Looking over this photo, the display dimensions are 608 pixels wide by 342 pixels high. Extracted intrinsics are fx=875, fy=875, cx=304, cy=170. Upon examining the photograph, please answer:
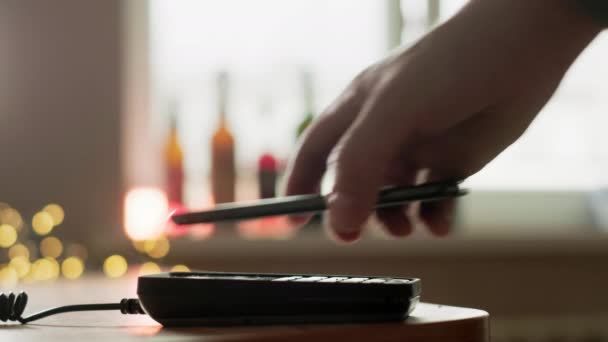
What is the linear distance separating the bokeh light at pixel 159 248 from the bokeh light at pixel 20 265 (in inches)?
13.6

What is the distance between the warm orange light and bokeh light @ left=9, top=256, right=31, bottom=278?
326mm

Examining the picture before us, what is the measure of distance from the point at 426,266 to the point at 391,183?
130 centimetres

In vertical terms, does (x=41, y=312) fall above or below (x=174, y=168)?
below

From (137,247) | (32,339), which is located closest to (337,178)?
(32,339)

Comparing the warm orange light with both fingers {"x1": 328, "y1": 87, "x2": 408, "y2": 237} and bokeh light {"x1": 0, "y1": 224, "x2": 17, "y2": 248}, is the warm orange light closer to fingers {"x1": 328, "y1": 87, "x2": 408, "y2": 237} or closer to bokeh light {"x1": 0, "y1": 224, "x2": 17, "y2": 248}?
bokeh light {"x1": 0, "y1": 224, "x2": 17, "y2": 248}

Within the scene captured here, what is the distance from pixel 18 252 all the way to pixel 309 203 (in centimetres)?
110

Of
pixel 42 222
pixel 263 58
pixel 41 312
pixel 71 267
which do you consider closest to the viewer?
pixel 41 312

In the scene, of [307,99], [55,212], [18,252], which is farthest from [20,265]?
[307,99]

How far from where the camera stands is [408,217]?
693mm

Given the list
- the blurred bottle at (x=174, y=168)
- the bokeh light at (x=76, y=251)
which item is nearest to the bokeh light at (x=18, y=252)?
the bokeh light at (x=76, y=251)

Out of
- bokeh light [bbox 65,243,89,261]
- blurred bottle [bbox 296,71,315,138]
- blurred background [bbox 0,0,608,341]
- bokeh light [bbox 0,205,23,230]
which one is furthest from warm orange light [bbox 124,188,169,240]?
blurred bottle [bbox 296,71,315,138]

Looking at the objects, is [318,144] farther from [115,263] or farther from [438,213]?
[115,263]

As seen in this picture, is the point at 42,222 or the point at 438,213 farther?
the point at 42,222

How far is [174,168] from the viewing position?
6.44 feet
